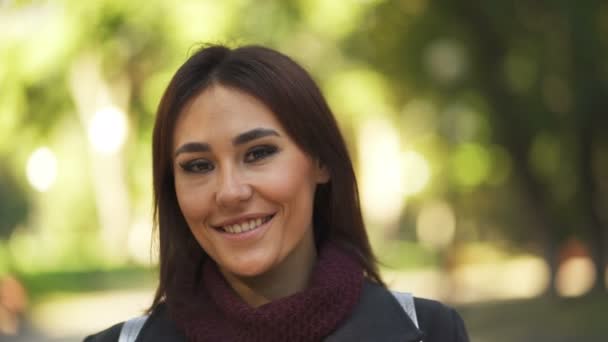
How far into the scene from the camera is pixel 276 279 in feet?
9.71

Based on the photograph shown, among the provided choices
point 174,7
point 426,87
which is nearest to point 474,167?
point 426,87

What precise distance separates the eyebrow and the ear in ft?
0.79

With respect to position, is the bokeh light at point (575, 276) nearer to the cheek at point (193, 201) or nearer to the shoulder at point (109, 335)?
the shoulder at point (109, 335)

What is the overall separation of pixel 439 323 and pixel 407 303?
108 millimetres

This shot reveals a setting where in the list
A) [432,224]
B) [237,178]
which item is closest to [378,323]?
[237,178]

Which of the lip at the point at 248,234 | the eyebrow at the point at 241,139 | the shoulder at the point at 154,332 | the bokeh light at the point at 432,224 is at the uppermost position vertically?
the eyebrow at the point at 241,139

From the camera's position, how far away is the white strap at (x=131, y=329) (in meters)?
2.93

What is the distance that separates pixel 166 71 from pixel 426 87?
13.8 feet

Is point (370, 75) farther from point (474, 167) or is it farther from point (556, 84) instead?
point (474, 167)

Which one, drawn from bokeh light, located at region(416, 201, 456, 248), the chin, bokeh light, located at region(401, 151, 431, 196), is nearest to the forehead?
the chin

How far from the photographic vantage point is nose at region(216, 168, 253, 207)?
2.69m

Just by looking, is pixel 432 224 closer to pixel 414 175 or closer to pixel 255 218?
pixel 414 175

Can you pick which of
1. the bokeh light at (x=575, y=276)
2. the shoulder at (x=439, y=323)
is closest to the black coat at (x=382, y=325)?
the shoulder at (x=439, y=323)

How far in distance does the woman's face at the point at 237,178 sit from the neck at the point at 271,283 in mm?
144
